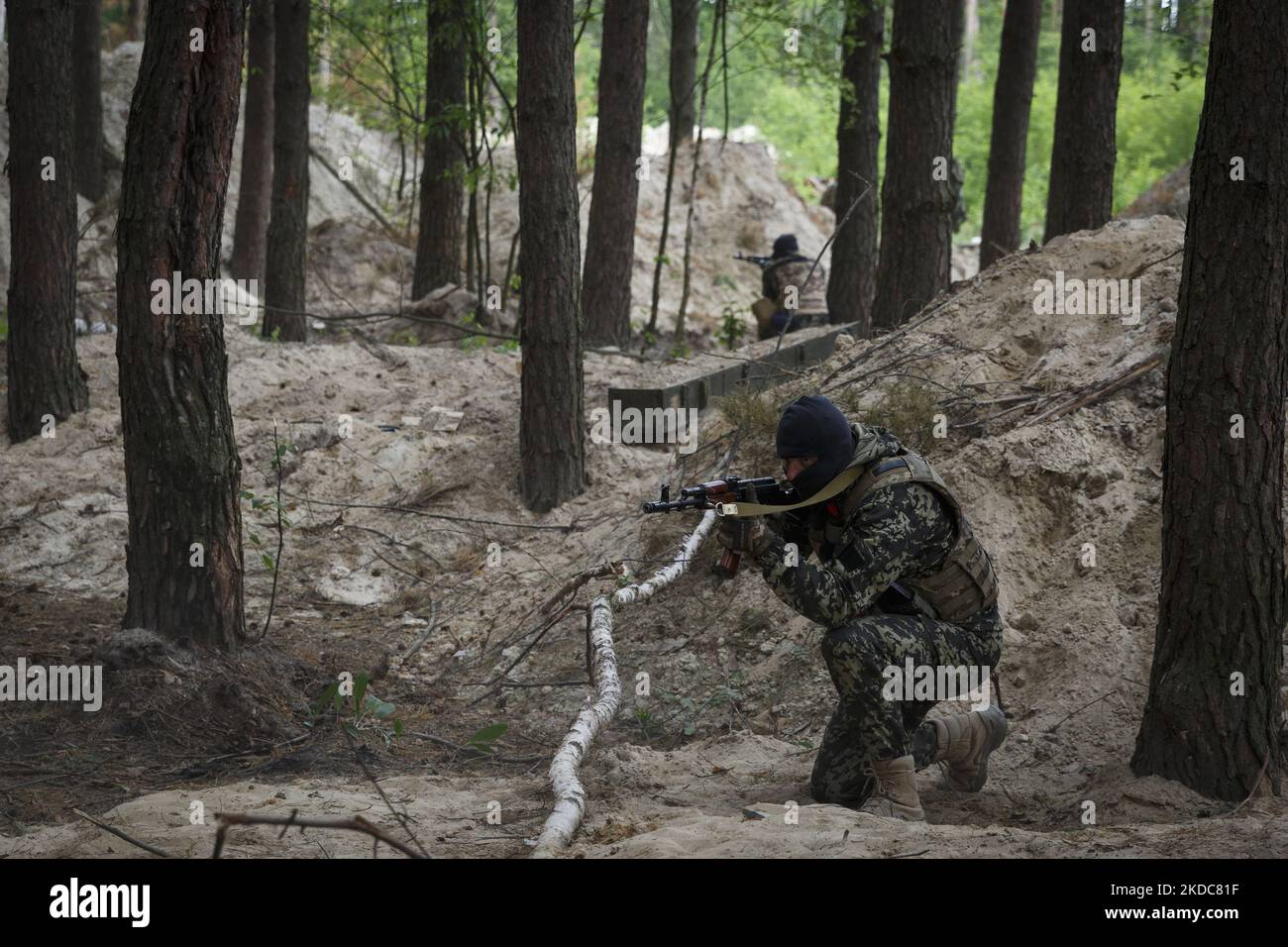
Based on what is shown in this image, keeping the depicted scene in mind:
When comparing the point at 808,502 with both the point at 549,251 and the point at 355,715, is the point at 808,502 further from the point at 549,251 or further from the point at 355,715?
the point at 549,251

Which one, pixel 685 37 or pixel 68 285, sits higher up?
pixel 685 37

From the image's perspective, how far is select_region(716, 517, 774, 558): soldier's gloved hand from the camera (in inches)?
191

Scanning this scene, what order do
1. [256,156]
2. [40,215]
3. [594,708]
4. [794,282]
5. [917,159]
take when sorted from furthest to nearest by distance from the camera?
1. [256,156]
2. [794,282]
3. [917,159]
4. [40,215]
5. [594,708]

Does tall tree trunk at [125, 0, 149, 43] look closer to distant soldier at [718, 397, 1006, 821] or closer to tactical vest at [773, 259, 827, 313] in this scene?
tactical vest at [773, 259, 827, 313]

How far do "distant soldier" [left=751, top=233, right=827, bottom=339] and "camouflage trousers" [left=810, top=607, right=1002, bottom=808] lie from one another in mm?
8433

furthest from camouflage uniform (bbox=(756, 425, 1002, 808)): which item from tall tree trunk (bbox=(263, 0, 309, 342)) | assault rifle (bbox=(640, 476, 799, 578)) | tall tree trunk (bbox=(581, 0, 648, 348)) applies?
tall tree trunk (bbox=(263, 0, 309, 342))

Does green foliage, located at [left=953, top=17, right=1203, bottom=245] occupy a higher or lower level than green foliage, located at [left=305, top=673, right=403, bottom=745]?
higher

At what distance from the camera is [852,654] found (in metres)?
4.95

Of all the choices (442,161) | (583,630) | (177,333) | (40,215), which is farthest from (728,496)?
(442,161)

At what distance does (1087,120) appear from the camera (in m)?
11.0

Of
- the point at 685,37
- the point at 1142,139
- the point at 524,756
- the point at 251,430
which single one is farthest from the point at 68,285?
the point at 1142,139

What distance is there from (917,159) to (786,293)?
9.75 feet
